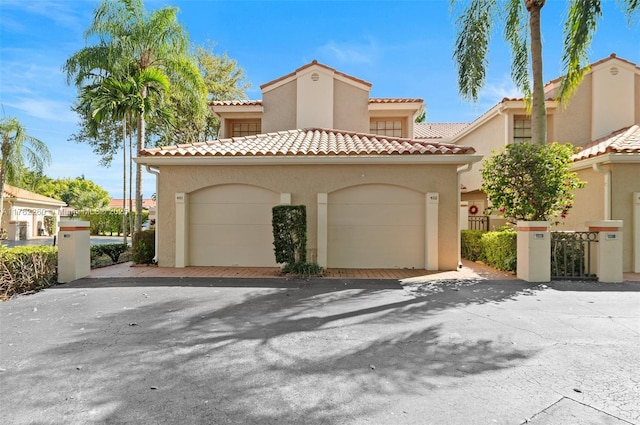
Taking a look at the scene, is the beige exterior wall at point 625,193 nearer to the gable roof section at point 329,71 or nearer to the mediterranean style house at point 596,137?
the mediterranean style house at point 596,137

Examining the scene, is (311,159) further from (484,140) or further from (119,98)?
(484,140)

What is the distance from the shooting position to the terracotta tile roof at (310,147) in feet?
32.4

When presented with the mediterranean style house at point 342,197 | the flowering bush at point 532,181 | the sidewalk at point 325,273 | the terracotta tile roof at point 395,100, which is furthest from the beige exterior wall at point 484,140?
the sidewalk at point 325,273

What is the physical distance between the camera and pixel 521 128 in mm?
14555

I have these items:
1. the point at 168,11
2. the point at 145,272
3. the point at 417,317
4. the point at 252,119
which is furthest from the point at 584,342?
the point at 168,11

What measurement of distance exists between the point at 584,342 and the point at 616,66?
50.4 feet

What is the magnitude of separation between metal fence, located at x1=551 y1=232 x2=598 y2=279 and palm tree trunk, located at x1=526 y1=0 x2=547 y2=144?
318 cm

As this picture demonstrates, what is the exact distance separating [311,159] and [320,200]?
4.31ft

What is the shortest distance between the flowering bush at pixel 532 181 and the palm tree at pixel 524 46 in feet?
5.18

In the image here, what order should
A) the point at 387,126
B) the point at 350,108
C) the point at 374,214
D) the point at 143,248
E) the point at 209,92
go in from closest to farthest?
the point at 374,214
the point at 143,248
the point at 350,108
the point at 387,126
the point at 209,92

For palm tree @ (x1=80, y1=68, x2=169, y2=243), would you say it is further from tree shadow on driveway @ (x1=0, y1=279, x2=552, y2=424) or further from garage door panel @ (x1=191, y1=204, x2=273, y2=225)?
tree shadow on driveway @ (x1=0, y1=279, x2=552, y2=424)

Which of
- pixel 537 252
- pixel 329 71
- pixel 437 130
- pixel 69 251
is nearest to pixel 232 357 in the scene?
pixel 69 251

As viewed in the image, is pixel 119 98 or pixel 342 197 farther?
pixel 119 98

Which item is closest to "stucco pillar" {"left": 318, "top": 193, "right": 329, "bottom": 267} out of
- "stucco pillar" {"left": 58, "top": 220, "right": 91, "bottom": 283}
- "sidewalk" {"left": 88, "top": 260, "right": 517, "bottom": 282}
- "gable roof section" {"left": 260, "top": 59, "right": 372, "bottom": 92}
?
"sidewalk" {"left": 88, "top": 260, "right": 517, "bottom": 282}
